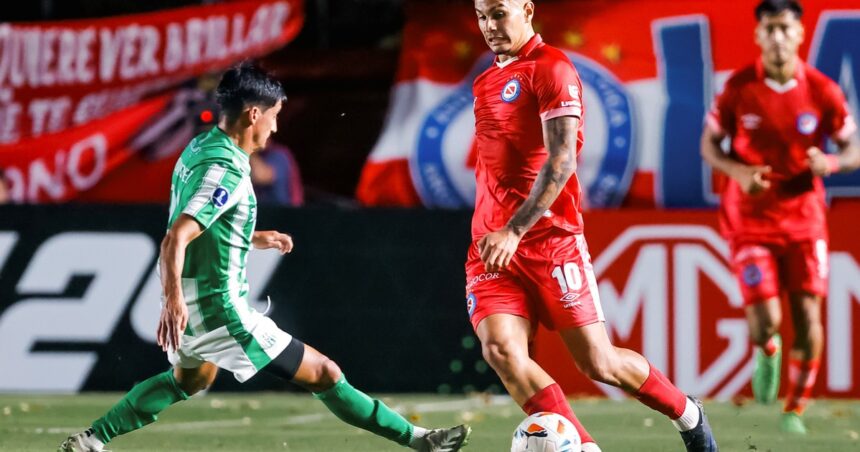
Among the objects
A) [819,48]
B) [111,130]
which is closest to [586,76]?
[819,48]

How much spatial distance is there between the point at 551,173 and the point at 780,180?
362 centimetres

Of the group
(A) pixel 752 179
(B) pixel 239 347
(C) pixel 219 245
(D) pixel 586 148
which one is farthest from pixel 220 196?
(D) pixel 586 148

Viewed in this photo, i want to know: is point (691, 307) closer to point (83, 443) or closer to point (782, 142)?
point (782, 142)

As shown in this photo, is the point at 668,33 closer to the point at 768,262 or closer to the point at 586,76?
the point at 586,76

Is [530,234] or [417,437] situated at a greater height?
[530,234]

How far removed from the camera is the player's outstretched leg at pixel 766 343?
9.02 meters

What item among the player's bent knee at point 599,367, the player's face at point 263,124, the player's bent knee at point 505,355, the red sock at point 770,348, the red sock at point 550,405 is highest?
the player's face at point 263,124

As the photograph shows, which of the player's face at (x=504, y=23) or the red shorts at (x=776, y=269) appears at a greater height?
the player's face at (x=504, y=23)

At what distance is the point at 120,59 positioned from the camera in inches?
481

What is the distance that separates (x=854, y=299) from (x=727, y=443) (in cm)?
323

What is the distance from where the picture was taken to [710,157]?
30.3 ft

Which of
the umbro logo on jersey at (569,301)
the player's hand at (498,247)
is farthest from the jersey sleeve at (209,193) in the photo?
the umbro logo on jersey at (569,301)

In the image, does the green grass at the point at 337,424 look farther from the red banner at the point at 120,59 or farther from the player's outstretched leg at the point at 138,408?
the red banner at the point at 120,59

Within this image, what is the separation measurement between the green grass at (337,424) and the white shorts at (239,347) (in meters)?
1.25
